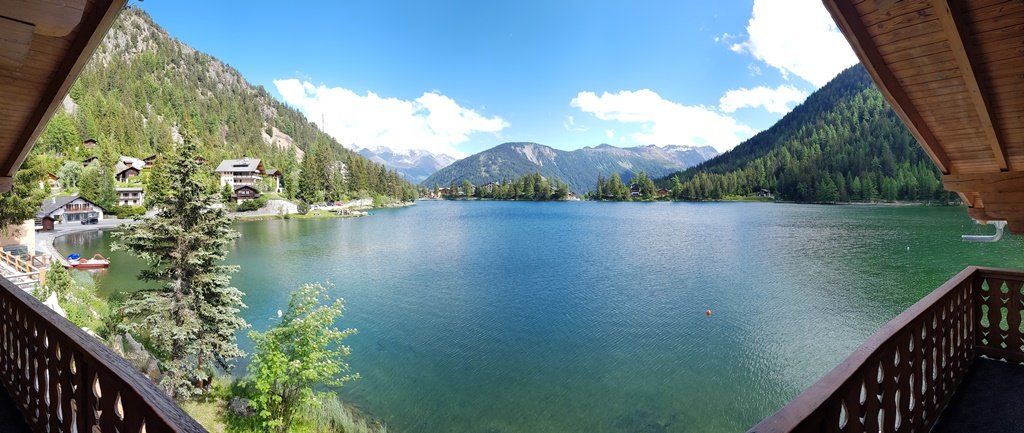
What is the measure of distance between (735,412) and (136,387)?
12.8 meters

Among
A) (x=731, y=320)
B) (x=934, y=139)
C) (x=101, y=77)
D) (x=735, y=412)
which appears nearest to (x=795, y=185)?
(x=731, y=320)

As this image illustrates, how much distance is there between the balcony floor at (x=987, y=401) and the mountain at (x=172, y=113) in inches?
2428

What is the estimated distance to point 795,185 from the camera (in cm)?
11662

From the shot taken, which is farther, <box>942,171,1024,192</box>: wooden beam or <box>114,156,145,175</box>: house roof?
<box>114,156,145,175</box>: house roof

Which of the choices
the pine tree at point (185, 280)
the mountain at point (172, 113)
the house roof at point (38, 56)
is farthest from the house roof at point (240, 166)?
the house roof at point (38, 56)

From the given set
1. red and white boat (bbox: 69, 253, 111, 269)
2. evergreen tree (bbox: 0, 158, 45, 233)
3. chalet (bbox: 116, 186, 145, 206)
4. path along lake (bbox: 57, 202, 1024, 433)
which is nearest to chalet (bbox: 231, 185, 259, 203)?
chalet (bbox: 116, 186, 145, 206)

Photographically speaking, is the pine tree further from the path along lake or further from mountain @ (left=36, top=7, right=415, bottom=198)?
mountain @ (left=36, top=7, right=415, bottom=198)

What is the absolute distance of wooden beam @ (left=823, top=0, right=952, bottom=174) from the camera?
2465 millimetres

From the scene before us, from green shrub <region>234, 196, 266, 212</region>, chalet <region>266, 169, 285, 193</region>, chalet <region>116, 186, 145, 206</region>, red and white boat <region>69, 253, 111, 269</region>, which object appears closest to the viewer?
red and white boat <region>69, 253, 111, 269</region>

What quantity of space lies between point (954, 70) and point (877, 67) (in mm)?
381

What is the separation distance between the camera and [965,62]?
2.48 m

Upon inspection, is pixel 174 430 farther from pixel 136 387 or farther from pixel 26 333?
pixel 26 333

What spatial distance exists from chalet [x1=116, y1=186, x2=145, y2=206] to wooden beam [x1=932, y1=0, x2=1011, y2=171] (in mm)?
82989

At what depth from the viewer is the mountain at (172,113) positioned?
81125 millimetres
